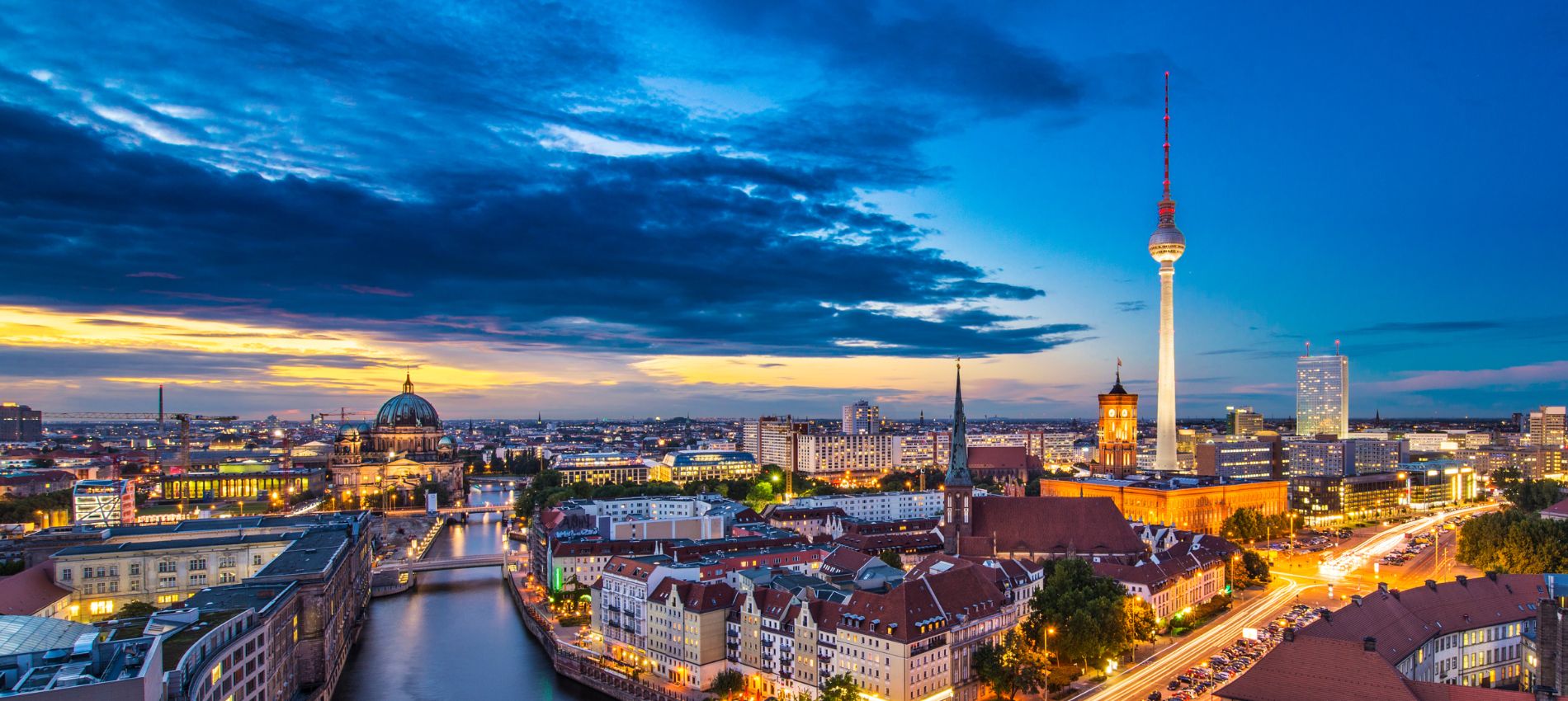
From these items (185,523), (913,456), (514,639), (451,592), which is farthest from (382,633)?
(913,456)

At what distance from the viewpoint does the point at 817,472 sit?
9006 cm

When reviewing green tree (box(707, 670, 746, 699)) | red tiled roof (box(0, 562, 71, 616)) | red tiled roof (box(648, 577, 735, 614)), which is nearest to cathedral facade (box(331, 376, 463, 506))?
red tiled roof (box(0, 562, 71, 616))

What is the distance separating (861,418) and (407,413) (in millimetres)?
49848

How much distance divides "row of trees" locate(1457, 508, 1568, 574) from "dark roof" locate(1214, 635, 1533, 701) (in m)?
19.2

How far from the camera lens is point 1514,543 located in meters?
33.4

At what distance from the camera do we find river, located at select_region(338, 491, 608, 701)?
84.8ft

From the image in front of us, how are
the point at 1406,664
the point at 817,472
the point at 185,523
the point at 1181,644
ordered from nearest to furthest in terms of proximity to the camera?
the point at 1406,664 < the point at 1181,644 < the point at 185,523 < the point at 817,472

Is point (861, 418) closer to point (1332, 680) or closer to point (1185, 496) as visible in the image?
point (1185, 496)

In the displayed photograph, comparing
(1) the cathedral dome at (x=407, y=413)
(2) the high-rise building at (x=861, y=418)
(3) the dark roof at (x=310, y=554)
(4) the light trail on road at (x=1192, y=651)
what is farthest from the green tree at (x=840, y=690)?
(2) the high-rise building at (x=861, y=418)

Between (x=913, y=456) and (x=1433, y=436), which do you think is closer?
(x=913, y=456)

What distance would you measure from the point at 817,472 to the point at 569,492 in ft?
116

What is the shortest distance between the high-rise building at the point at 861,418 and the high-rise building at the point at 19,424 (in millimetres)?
94364

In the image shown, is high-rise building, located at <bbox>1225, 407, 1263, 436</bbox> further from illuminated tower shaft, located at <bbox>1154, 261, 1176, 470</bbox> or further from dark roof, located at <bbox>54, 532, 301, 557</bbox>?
dark roof, located at <bbox>54, 532, 301, 557</bbox>

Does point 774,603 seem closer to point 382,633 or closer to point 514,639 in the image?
point 514,639
